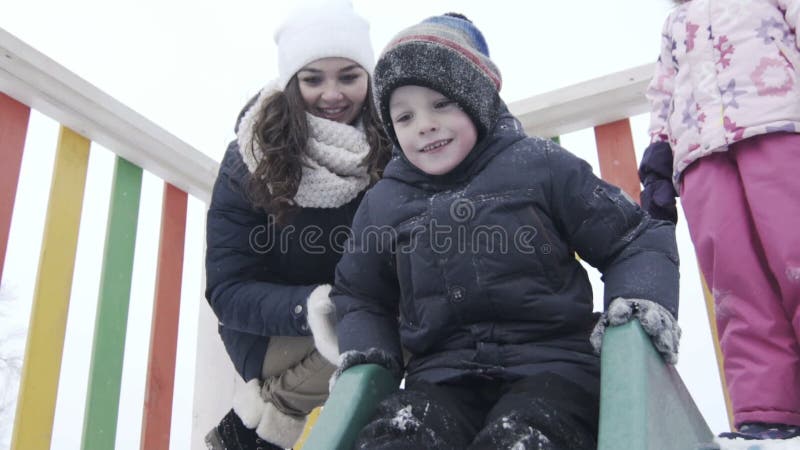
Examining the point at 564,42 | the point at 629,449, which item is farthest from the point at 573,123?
the point at 564,42

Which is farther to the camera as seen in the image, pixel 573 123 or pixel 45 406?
pixel 573 123

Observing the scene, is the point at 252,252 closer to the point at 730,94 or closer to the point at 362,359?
the point at 362,359

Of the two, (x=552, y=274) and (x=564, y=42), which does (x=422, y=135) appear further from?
(x=564, y=42)

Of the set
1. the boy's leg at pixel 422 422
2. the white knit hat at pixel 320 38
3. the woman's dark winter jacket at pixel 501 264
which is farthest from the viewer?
the white knit hat at pixel 320 38

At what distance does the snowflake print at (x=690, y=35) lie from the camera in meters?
1.53

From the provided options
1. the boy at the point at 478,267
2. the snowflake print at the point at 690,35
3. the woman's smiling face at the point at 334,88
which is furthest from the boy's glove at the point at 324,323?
the snowflake print at the point at 690,35

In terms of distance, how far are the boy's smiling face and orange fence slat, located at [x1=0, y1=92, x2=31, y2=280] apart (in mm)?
896

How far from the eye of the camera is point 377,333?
43.8 inches

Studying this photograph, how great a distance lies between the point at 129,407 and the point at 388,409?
1053 millimetres

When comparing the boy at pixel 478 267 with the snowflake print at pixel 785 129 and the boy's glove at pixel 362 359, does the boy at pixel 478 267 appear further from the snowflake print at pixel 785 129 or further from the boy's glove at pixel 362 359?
the snowflake print at pixel 785 129

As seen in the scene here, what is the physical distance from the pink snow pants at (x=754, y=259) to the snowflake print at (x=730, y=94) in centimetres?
8

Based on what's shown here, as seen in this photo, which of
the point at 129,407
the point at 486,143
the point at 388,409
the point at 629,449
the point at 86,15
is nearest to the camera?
the point at 629,449

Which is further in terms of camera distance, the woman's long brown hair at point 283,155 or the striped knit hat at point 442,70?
the woman's long brown hair at point 283,155

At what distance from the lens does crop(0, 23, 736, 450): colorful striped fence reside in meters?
1.58
